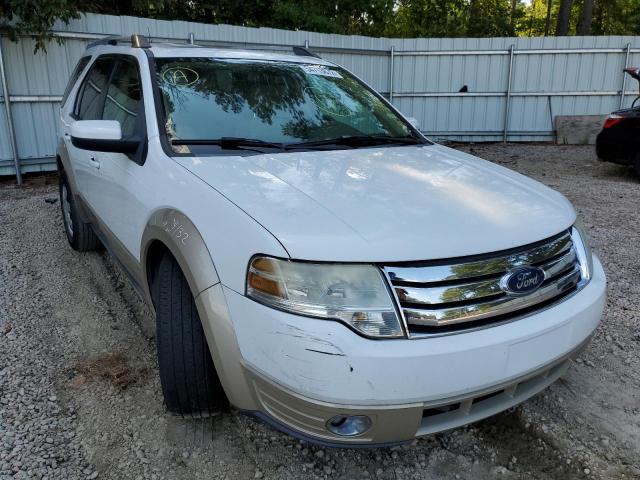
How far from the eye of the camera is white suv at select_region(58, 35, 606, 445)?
171 centimetres

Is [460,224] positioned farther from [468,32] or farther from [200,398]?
[468,32]

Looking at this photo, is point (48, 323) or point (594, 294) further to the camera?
point (48, 323)

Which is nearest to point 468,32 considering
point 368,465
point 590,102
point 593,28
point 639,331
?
point 593,28

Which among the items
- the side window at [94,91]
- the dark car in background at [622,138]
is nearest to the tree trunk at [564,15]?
the dark car in background at [622,138]

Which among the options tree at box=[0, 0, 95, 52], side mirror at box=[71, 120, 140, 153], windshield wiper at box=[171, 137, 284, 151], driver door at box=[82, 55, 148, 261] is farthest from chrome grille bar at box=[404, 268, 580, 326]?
tree at box=[0, 0, 95, 52]

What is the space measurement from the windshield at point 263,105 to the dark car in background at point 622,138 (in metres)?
5.32

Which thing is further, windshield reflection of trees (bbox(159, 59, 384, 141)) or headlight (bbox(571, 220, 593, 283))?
windshield reflection of trees (bbox(159, 59, 384, 141))

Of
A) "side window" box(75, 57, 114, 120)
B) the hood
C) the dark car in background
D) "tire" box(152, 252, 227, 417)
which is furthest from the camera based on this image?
the dark car in background

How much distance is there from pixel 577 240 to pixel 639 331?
1.40 metres

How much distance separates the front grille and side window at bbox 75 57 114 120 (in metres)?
2.68

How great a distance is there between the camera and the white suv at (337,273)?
1705mm

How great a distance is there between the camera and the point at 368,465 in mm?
2189

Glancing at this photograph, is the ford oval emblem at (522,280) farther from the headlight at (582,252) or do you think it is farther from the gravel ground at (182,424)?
the gravel ground at (182,424)

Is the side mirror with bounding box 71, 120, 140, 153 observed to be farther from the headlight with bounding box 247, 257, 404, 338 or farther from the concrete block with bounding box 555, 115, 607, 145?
the concrete block with bounding box 555, 115, 607, 145
